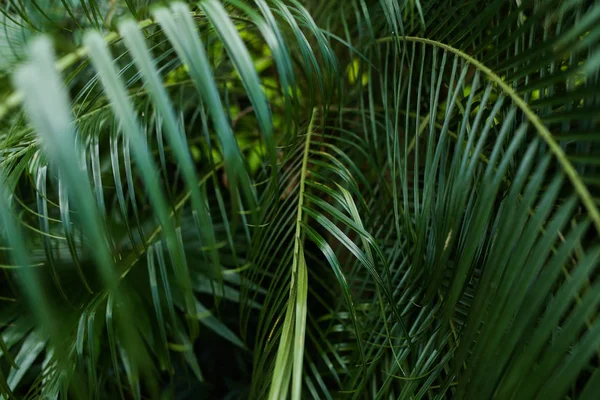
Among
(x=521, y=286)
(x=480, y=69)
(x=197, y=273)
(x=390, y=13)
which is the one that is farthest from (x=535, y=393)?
(x=197, y=273)

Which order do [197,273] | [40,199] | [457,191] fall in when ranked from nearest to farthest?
[457,191] → [40,199] → [197,273]

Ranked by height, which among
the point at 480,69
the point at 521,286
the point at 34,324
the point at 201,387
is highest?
the point at 480,69

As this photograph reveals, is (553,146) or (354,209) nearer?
(553,146)

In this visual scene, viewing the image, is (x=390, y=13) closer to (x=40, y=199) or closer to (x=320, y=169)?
(x=320, y=169)

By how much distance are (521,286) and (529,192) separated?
0.06m

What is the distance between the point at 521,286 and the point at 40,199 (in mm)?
450

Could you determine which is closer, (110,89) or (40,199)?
(110,89)

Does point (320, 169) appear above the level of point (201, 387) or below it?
above

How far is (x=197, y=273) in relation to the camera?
74 centimetres

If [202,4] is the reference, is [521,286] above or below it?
below

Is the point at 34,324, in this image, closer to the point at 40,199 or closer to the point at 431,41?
the point at 40,199

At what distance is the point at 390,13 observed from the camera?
490mm

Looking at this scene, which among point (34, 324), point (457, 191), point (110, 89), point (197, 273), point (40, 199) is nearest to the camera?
point (110, 89)

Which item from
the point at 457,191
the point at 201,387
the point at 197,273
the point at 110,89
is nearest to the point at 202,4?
the point at 110,89
